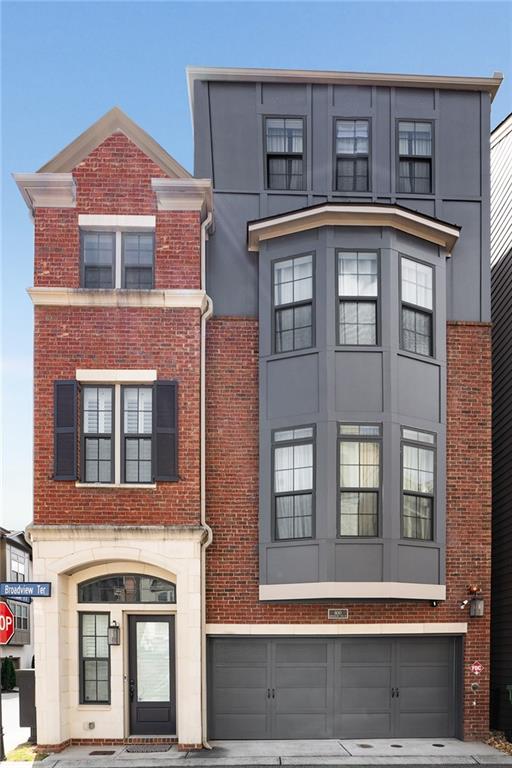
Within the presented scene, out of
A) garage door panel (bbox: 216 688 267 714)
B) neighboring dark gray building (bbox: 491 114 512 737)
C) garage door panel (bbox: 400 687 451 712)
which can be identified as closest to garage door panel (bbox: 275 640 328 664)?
garage door panel (bbox: 216 688 267 714)

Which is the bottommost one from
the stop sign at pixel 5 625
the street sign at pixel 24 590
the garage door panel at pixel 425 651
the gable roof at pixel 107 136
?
the garage door panel at pixel 425 651

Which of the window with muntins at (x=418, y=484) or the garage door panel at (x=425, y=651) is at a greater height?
the window with muntins at (x=418, y=484)

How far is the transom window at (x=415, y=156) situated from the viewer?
14.2 meters

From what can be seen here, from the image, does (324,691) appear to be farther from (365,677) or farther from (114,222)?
(114,222)

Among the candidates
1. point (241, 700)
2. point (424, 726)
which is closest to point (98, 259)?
point (241, 700)

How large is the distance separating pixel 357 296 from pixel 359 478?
10.5ft

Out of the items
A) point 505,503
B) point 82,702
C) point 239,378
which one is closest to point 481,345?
point 505,503

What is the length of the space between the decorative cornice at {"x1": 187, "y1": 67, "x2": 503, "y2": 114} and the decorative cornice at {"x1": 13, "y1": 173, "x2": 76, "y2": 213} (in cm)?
330

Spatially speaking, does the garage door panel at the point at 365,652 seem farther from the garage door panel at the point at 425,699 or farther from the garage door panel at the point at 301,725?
the garage door panel at the point at 301,725

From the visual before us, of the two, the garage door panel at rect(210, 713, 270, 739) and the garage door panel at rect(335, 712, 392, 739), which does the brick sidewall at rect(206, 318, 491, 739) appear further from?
the garage door panel at rect(210, 713, 270, 739)

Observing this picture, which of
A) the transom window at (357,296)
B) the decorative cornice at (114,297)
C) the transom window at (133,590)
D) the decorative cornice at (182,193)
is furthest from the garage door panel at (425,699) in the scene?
the decorative cornice at (182,193)

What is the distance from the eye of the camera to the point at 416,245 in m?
13.4

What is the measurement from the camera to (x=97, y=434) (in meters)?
12.9

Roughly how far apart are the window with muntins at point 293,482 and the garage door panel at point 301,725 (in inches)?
125
